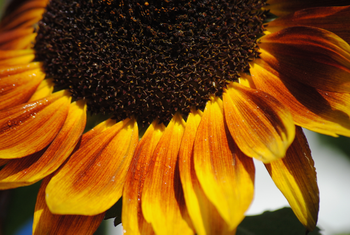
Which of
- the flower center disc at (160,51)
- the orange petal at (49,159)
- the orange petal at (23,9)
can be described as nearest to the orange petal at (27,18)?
the orange petal at (23,9)

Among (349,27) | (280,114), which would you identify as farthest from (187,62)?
(349,27)

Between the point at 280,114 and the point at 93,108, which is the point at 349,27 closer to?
the point at 280,114

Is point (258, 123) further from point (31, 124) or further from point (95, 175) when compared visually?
point (31, 124)

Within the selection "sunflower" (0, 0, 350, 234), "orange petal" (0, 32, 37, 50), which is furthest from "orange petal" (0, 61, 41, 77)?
"orange petal" (0, 32, 37, 50)

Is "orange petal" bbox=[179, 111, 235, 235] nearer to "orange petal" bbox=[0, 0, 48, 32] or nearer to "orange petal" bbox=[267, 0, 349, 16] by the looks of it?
"orange petal" bbox=[267, 0, 349, 16]

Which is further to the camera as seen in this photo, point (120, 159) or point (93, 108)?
point (93, 108)

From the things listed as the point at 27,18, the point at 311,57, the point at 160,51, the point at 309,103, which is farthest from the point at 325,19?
the point at 27,18
